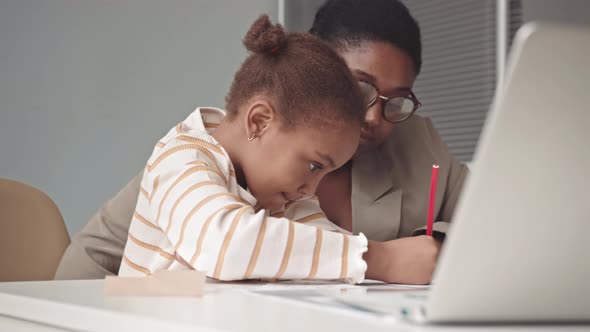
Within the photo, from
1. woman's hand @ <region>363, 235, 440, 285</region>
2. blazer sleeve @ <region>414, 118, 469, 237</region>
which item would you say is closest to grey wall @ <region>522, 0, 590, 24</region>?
blazer sleeve @ <region>414, 118, 469, 237</region>

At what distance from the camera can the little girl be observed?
2.79ft

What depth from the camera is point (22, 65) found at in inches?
125

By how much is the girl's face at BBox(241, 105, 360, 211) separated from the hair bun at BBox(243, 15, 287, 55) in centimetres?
12

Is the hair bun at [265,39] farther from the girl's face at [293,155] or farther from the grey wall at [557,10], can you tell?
the grey wall at [557,10]

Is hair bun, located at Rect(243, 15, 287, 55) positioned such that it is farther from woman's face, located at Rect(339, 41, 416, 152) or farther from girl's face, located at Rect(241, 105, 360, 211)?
woman's face, located at Rect(339, 41, 416, 152)

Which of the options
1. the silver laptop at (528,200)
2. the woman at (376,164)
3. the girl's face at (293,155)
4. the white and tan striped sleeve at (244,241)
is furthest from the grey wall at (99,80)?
the silver laptop at (528,200)

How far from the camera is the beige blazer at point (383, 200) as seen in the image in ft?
4.24

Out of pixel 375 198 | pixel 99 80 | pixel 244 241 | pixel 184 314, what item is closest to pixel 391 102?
pixel 375 198

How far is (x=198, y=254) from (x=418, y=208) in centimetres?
65

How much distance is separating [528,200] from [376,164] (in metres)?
1.04

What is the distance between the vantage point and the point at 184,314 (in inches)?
20.3

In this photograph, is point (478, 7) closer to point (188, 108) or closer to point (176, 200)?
point (188, 108)

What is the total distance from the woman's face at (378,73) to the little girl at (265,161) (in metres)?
0.21

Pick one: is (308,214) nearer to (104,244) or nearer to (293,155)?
(293,155)
